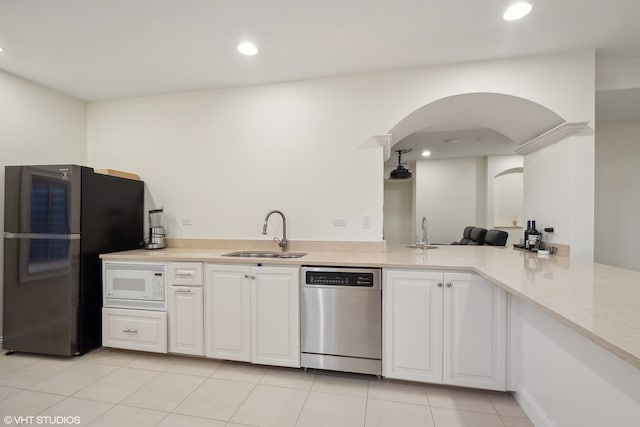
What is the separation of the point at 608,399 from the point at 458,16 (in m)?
2.13

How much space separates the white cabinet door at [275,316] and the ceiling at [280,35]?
1722 millimetres

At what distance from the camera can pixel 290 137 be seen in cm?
273

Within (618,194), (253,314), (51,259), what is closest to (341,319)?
(253,314)

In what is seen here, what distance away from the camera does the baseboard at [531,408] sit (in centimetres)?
147

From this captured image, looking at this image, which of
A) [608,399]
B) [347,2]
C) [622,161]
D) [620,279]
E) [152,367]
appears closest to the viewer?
[608,399]

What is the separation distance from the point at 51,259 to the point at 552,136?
423 cm

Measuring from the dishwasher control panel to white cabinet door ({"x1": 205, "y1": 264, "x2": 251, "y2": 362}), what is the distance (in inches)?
19.4

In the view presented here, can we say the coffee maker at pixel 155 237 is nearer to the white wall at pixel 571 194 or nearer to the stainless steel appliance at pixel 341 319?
the stainless steel appliance at pixel 341 319

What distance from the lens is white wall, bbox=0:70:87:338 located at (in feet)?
8.27

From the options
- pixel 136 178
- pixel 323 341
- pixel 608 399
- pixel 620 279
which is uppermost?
pixel 136 178

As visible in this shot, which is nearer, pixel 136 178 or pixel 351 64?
pixel 351 64

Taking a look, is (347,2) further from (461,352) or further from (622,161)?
(622,161)

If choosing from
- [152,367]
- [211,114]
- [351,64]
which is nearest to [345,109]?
[351,64]

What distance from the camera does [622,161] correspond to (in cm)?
323
